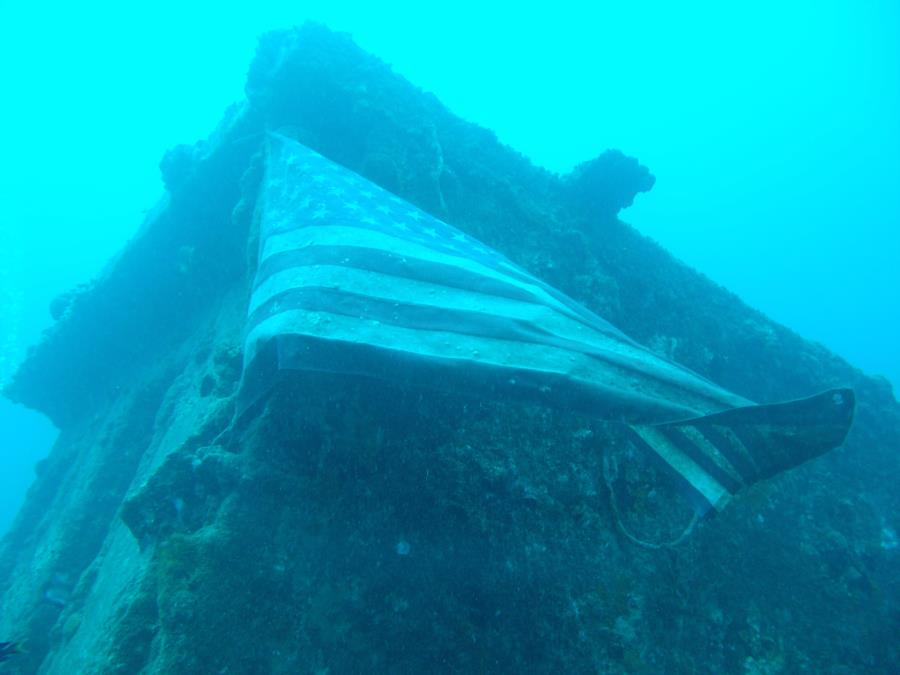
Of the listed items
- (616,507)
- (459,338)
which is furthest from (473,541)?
(459,338)

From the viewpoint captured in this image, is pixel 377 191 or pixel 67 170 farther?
pixel 67 170

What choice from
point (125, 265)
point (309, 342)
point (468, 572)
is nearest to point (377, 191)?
point (309, 342)

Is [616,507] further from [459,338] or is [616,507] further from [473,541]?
[459,338]

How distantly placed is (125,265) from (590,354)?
7.89 metres

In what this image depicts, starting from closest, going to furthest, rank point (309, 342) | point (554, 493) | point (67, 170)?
point (309, 342)
point (554, 493)
point (67, 170)

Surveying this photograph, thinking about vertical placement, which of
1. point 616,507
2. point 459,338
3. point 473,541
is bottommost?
point 473,541

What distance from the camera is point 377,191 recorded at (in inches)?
192

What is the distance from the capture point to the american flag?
282 centimetres

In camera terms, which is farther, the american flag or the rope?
the rope

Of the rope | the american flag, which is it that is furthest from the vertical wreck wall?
the american flag

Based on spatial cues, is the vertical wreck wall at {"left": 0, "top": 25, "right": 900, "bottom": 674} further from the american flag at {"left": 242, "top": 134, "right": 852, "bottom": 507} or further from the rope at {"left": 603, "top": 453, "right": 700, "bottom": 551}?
the american flag at {"left": 242, "top": 134, "right": 852, "bottom": 507}

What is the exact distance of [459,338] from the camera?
3.14 meters

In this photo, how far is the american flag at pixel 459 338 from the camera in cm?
282

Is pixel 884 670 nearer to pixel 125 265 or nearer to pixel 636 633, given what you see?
pixel 636 633
